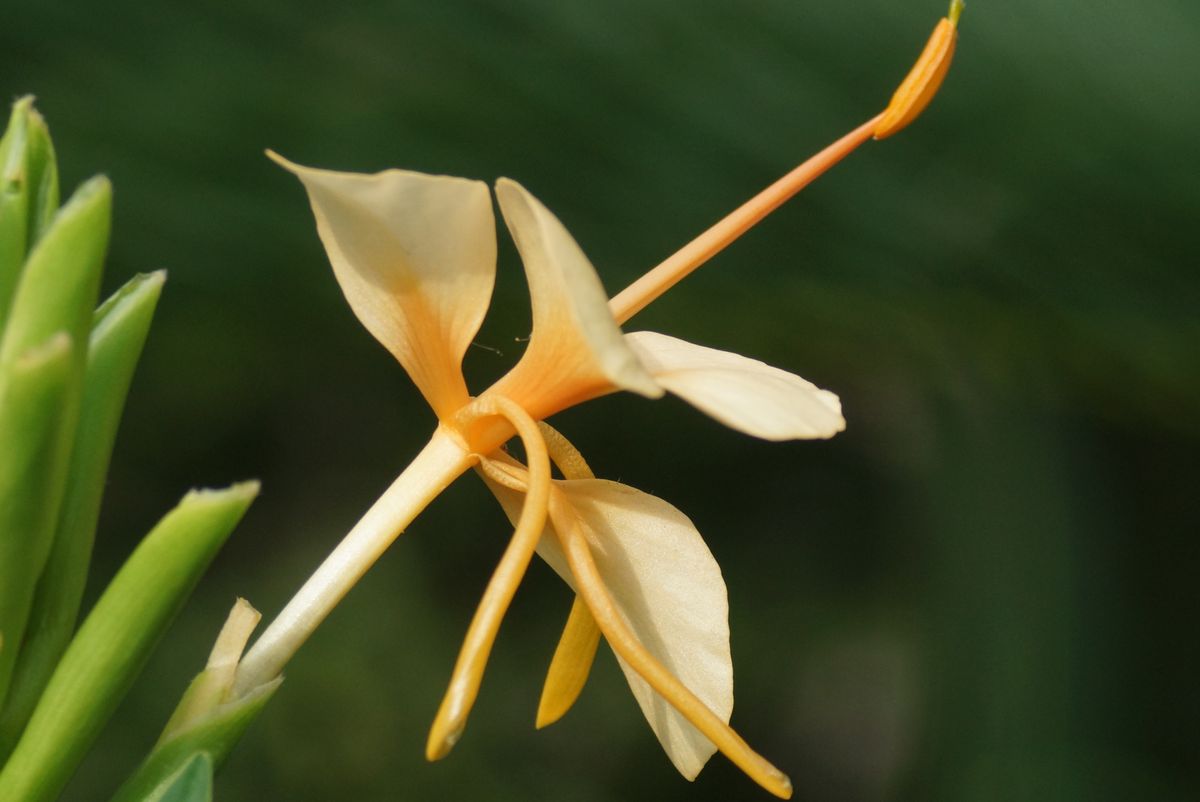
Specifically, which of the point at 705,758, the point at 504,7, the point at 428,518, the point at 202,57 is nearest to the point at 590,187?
the point at 504,7

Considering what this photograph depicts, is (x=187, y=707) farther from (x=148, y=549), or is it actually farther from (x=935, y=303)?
(x=935, y=303)

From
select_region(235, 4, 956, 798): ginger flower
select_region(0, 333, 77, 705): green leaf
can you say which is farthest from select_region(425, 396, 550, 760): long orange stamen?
select_region(0, 333, 77, 705): green leaf

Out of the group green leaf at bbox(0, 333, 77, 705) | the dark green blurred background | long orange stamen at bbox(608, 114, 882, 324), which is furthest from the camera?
Result: the dark green blurred background

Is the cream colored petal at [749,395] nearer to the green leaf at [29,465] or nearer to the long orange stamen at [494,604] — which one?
the long orange stamen at [494,604]

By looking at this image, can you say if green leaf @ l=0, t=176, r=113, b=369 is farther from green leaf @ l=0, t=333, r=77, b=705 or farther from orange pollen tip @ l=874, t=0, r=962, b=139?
orange pollen tip @ l=874, t=0, r=962, b=139

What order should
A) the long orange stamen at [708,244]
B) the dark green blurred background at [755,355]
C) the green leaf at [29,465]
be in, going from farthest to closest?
the dark green blurred background at [755,355]
the long orange stamen at [708,244]
the green leaf at [29,465]

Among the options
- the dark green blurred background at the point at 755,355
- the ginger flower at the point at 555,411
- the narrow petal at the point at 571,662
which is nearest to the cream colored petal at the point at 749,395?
the ginger flower at the point at 555,411

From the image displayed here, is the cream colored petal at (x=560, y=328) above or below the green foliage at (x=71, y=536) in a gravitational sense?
above

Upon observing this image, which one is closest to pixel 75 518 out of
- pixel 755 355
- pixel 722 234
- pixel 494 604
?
pixel 494 604
